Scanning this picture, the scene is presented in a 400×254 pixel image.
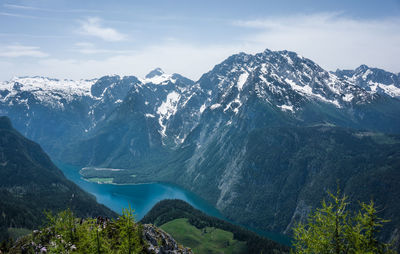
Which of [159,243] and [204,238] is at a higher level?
[159,243]

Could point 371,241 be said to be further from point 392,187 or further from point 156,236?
point 392,187

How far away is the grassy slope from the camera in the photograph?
15875 centimetres

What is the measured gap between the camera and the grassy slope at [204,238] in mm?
158750

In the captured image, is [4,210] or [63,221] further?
[4,210]

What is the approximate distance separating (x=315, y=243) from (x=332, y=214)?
2969mm

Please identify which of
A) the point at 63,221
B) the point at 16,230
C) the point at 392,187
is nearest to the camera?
the point at 63,221

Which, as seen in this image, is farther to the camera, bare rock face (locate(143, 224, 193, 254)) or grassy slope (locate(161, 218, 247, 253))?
grassy slope (locate(161, 218, 247, 253))

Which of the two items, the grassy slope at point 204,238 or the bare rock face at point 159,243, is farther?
the grassy slope at point 204,238

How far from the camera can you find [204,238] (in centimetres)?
17288

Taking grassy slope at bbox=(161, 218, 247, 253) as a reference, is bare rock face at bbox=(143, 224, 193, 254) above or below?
above

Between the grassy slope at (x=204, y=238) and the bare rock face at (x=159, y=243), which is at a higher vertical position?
the bare rock face at (x=159, y=243)

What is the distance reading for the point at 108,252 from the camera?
108ft

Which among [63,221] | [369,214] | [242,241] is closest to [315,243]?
[369,214]

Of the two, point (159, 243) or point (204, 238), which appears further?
point (204, 238)
